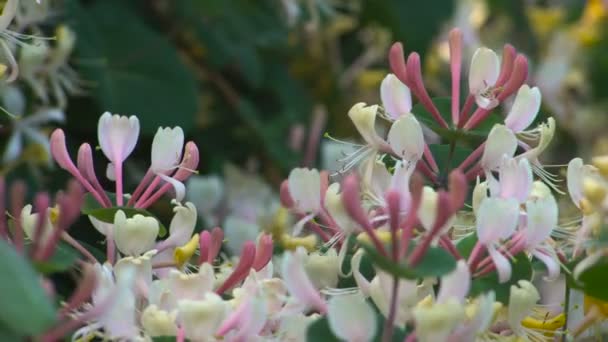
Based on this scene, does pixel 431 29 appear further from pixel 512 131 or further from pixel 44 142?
pixel 512 131

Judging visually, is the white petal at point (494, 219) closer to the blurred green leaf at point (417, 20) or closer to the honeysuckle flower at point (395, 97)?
the honeysuckle flower at point (395, 97)

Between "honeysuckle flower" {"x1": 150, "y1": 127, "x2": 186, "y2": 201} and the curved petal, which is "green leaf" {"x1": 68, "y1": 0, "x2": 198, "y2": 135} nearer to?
"honeysuckle flower" {"x1": 150, "y1": 127, "x2": 186, "y2": 201}

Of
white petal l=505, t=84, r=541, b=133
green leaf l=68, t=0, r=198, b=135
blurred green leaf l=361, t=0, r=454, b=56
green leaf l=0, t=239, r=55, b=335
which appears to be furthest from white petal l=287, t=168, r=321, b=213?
blurred green leaf l=361, t=0, r=454, b=56

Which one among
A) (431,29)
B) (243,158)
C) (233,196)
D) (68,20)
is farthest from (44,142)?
(431,29)

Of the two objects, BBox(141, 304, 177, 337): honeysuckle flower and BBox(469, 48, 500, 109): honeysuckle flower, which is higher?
BBox(469, 48, 500, 109): honeysuckle flower

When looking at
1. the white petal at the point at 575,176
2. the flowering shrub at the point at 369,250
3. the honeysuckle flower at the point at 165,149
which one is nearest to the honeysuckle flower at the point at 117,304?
the flowering shrub at the point at 369,250

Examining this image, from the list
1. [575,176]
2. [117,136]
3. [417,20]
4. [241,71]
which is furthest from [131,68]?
[575,176]

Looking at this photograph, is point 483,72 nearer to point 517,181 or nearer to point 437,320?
point 517,181

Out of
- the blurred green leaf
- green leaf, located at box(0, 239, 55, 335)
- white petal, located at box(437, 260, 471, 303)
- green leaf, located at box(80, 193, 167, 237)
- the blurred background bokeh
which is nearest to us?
green leaf, located at box(0, 239, 55, 335)
